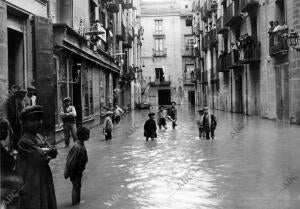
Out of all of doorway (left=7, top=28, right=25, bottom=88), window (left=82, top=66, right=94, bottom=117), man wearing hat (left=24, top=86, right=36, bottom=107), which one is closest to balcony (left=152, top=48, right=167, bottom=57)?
window (left=82, top=66, right=94, bottom=117)

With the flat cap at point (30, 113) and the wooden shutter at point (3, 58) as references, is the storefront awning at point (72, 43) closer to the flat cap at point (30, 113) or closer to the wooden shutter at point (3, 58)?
the wooden shutter at point (3, 58)

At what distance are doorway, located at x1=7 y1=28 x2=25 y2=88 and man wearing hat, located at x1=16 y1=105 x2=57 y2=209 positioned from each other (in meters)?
8.17

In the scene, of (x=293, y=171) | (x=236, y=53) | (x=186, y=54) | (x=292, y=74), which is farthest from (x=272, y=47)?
(x=186, y=54)

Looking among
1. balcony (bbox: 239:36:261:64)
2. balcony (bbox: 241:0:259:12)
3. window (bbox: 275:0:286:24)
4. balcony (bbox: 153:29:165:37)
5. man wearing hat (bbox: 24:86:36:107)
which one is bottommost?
man wearing hat (bbox: 24:86:36:107)

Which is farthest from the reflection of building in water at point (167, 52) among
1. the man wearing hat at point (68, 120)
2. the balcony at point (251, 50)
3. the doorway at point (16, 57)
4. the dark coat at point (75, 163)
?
the dark coat at point (75, 163)

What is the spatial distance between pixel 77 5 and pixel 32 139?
15.9 metres

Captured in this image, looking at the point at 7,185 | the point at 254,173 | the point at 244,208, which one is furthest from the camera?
the point at 254,173

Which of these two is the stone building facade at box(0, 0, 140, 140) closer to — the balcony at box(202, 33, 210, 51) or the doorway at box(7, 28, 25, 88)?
the doorway at box(7, 28, 25, 88)

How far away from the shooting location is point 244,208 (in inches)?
242

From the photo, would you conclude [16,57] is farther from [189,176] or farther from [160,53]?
[160,53]

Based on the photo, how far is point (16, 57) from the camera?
12.5 meters

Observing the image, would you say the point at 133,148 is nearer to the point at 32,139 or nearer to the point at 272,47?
the point at 32,139

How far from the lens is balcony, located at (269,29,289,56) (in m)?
21.3

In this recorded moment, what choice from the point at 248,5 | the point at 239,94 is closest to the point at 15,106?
the point at 248,5
